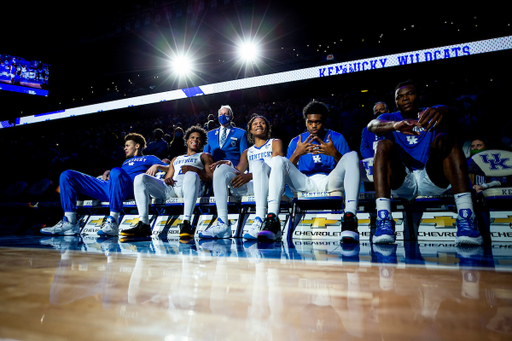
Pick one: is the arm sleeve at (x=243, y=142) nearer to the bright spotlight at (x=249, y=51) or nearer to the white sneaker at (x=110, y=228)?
the white sneaker at (x=110, y=228)

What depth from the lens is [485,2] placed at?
5836mm

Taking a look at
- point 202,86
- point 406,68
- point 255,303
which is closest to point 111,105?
point 202,86

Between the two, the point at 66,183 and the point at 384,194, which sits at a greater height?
the point at 66,183

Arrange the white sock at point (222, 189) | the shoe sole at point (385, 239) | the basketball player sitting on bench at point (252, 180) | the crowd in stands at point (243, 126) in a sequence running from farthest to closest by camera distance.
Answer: the crowd in stands at point (243, 126) < the white sock at point (222, 189) < the basketball player sitting on bench at point (252, 180) < the shoe sole at point (385, 239)

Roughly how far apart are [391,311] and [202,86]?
7.94 m

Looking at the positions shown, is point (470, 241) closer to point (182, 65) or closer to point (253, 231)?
point (253, 231)

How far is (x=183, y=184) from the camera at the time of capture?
2.20 metres

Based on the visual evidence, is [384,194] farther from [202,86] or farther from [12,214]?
[202,86]

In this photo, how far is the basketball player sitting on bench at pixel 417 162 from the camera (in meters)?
1.43

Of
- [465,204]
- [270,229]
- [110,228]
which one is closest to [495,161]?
[465,204]

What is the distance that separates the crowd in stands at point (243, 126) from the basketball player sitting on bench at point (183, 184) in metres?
1.41

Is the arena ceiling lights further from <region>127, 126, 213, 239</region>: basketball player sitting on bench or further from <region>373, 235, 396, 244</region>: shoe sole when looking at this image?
<region>373, 235, 396, 244</region>: shoe sole

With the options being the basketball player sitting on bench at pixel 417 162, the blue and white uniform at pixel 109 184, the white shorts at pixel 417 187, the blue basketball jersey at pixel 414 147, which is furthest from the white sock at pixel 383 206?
the blue and white uniform at pixel 109 184

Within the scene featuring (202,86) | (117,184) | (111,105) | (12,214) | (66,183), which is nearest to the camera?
(117,184)
